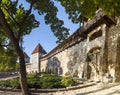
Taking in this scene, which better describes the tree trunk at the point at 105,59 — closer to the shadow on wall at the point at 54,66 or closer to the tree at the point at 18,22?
the tree at the point at 18,22

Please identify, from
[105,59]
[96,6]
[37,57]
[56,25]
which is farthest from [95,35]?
[37,57]

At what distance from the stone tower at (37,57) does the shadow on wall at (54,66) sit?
5.91 metres

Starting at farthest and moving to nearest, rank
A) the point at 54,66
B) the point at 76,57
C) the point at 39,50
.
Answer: the point at 39,50
the point at 54,66
the point at 76,57

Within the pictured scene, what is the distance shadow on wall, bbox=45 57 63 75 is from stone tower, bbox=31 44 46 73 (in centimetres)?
591

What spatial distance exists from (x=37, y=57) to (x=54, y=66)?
12226 millimetres

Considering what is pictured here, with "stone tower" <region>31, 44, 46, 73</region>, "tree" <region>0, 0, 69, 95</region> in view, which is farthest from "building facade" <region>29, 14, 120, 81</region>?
"stone tower" <region>31, 44, 46, 73</region>

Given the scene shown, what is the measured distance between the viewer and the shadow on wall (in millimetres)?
33700

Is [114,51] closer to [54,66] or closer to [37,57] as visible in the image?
[54,66]

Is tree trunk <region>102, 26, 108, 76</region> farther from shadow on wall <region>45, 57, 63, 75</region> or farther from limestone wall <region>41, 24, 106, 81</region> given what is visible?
shadow on wall <region>45, 57, 63, 75</region>

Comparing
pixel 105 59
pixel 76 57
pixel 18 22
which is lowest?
pixel 105 59

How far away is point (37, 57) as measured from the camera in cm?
4816

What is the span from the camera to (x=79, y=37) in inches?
1091

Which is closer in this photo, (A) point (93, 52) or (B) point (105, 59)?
(B) point (105, 59)

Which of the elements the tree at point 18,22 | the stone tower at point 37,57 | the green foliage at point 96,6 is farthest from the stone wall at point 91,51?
the stone tower at point 37,57
